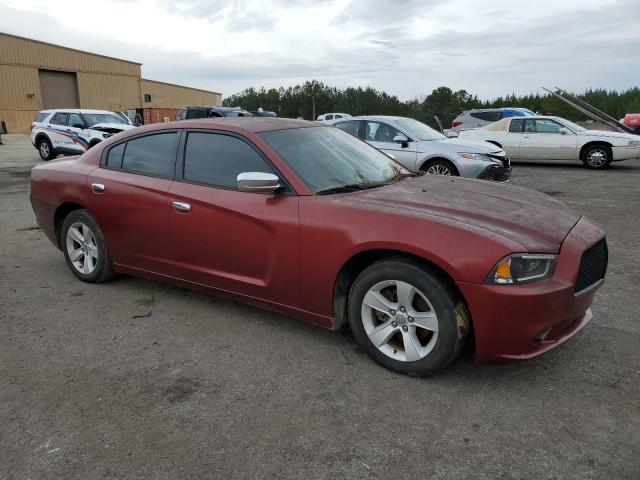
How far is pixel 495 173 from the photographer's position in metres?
9.52

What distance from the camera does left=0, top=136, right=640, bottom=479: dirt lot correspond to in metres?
2.38

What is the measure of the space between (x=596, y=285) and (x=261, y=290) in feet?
7.02

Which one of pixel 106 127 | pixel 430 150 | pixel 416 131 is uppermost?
pixel 416 131

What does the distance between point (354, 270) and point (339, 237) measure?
262mm

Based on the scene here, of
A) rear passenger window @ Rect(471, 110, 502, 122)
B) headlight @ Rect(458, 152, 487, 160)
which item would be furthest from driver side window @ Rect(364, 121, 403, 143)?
rear passenger window @ Rect(471, 110, 502, 122)

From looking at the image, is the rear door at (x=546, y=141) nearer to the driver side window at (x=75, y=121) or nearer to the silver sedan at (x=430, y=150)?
the silver sedan at (x=430, y=150)

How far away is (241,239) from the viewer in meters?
3.64

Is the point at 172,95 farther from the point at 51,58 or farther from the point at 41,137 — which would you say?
the point at 41,137

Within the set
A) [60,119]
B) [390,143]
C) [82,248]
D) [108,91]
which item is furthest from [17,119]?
[82,248]

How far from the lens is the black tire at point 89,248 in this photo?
465cm

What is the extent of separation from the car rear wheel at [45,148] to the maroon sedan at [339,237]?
14062mm

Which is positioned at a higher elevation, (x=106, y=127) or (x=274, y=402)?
(x=106, y=127)

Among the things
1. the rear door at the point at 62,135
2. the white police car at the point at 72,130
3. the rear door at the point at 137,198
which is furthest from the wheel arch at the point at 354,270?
the rear door at the point at 62,135

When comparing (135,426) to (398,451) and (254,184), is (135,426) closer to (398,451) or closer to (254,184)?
(398,451)
